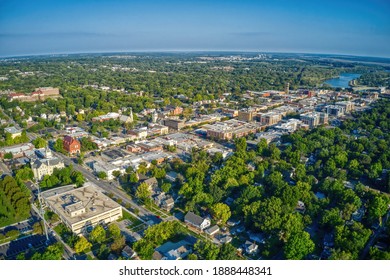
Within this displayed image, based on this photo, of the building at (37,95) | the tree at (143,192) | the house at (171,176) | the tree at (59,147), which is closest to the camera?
the tree at (143,192)

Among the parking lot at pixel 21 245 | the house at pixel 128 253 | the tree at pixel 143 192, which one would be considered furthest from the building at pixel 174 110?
the house at pixel 128 253

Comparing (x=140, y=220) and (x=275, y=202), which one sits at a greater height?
(x=275, y=202)

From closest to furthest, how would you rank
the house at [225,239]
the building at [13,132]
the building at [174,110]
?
the house at [225,239], the building at [13,132], the building at [174,110]

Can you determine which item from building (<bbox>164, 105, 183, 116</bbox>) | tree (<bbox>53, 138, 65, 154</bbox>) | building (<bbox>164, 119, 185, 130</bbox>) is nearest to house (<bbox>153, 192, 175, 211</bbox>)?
tree (<bbox>53, 138, 65, 154</bbox>)

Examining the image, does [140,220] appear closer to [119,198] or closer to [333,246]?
[119,198]

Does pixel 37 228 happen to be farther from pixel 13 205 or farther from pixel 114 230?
pixel 114 230

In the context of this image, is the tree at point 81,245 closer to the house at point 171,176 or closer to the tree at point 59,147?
the house at point 171,176

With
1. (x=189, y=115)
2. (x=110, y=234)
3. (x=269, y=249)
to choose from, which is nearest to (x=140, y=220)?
(x=110, y=234)
